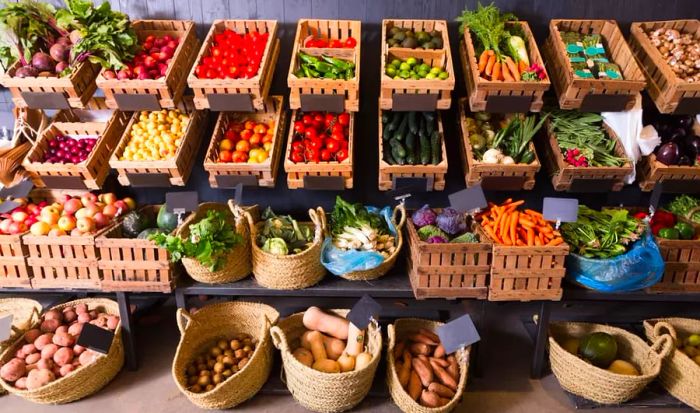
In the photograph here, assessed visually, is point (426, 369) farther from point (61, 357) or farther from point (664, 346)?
point (61, 357)

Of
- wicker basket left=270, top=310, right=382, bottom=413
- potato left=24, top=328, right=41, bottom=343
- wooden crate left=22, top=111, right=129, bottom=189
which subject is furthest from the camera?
potato left=24, top=328, right=41, bottom=343

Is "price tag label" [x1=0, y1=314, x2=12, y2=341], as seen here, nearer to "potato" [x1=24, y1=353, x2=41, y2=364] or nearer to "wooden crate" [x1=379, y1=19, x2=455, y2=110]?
"potato" [x1=24, y1=353, x2=41, y2=364]

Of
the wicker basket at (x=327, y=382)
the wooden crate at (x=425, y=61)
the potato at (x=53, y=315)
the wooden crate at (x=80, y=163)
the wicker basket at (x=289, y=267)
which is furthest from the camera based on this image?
the potato at (x=53, y=315)

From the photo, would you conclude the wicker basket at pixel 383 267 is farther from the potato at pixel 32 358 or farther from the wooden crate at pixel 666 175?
the potato at pixel 32 358

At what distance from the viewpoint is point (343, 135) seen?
3053mm

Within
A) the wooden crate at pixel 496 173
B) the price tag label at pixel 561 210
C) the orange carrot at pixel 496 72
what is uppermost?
the orange carrot at pixel 496 72

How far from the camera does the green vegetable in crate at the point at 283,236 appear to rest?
2918mm

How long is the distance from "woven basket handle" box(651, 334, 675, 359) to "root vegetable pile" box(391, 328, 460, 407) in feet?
3.44

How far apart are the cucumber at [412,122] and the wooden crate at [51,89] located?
177 centimetres

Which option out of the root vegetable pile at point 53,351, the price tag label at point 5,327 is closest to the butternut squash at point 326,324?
the root vegetable pile at point 53,351

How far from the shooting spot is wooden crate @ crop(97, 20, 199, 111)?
274 cm

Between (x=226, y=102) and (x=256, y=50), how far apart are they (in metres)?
0.36

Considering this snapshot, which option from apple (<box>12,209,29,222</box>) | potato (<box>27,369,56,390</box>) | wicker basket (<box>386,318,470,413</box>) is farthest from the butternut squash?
apple (<box>12,209,29,222</box>)

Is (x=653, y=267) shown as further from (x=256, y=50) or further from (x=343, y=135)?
(x=256, y=50)
